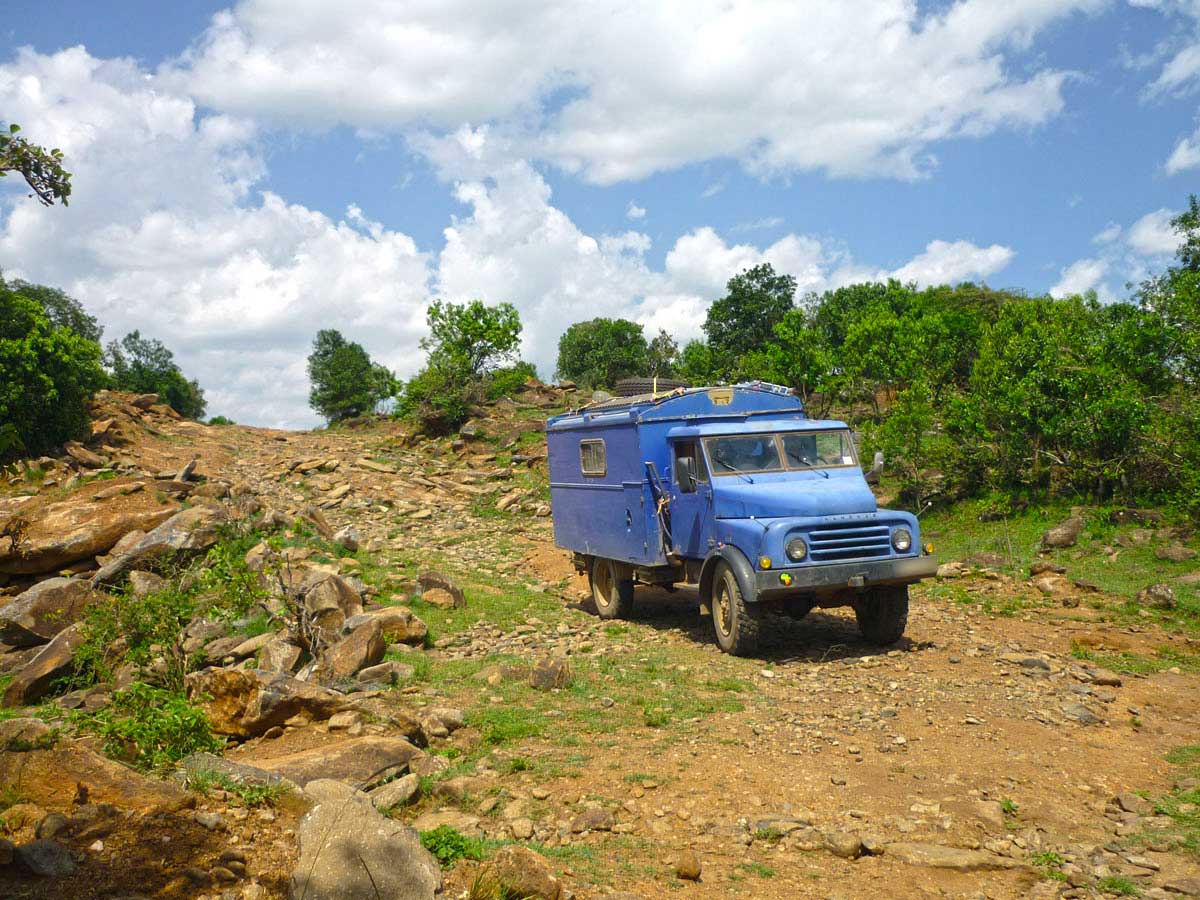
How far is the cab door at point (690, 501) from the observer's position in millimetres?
10453

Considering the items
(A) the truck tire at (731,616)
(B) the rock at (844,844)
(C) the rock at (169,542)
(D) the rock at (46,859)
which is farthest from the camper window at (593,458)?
(D) the rock at (46,859)

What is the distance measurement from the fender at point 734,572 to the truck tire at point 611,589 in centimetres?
228

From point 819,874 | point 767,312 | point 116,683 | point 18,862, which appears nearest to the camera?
point 18,862

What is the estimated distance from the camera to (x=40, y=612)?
12586 mm

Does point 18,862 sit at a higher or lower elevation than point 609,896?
higher

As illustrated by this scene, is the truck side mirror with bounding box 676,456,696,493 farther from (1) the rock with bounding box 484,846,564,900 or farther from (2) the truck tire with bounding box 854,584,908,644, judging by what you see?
(1) the rock with bounding box 484,846,564,900

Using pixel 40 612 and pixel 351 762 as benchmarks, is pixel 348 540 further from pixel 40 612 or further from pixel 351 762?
pixel 351 762

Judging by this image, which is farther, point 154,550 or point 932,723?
point 154,550

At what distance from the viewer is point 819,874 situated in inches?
197

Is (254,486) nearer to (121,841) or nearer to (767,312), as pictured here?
(121,841)

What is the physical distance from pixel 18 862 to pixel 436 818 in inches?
90.4

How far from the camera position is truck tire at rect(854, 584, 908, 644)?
9898 mm

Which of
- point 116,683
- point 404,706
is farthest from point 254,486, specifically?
point 404,706

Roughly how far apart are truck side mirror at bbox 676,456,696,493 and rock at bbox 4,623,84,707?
7087 millimetres
